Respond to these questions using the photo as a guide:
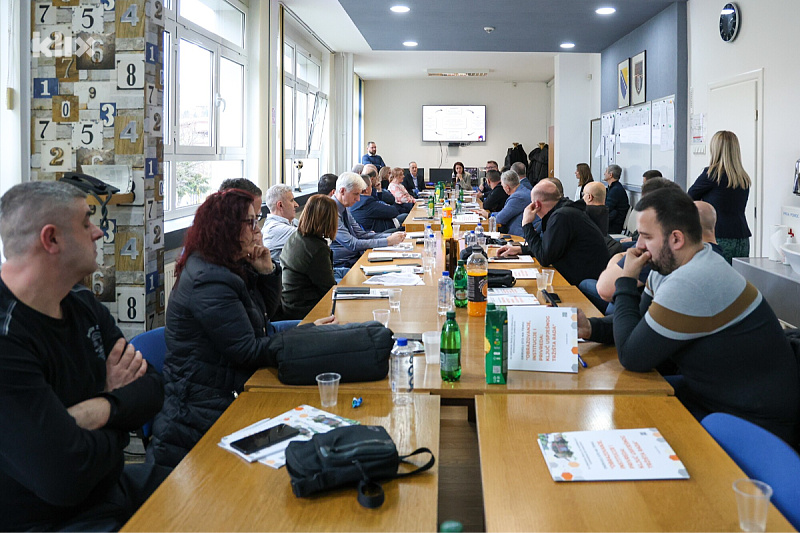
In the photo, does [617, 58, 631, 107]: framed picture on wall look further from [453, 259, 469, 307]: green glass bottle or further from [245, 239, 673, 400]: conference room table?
[245, 239, 673, 400]: conference room table

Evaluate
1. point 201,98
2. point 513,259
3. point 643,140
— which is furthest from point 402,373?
point 643,140

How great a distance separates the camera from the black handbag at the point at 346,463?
1415 millimetres

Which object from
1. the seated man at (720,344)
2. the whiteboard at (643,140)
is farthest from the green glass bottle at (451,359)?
the whiteboard at (643,140)

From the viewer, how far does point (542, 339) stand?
2.21 meters

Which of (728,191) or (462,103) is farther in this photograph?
(462,103)

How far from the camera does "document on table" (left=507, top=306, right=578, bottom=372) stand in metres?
2.18

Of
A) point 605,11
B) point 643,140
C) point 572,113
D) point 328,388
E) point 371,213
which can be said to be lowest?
point 328,388

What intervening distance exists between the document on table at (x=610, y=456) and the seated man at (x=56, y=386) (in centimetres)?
101

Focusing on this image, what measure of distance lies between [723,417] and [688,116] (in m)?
6.73

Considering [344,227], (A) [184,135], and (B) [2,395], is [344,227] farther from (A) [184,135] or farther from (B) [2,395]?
(B) [2,395]

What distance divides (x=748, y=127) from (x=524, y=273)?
330cm

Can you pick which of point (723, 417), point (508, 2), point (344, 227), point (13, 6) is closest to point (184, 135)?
point (344, 227)

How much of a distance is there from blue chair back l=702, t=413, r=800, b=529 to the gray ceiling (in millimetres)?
6475

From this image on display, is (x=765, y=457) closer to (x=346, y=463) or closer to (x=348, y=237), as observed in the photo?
(x=346, y=463)
